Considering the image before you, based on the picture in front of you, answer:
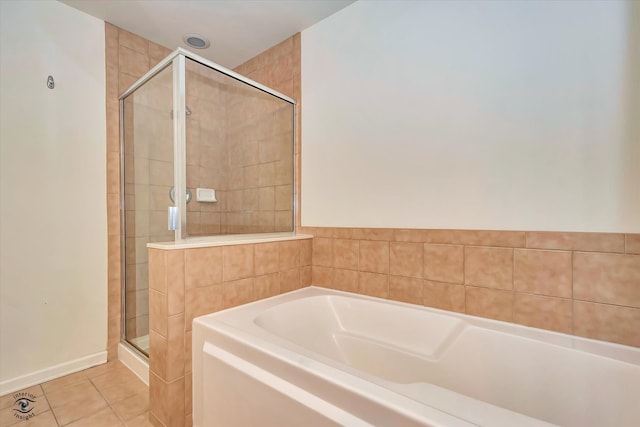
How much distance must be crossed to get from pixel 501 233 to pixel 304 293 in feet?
3.84

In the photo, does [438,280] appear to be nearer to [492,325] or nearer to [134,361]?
[492,325]

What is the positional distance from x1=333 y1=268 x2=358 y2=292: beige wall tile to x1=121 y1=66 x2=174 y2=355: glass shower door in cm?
108

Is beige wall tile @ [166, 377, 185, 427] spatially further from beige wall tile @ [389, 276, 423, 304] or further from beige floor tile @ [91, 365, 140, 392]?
beige wall tile @ [389, 276, 423, 304]

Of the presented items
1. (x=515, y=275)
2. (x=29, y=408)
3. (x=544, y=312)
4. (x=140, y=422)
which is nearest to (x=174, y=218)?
(x=140, y=422)

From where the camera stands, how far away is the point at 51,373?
180cm

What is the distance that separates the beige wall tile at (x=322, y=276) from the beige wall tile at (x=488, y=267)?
0.86 m

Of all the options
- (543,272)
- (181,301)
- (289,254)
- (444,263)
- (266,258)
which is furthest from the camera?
(289,254)

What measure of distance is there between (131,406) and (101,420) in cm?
14

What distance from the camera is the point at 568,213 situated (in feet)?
3.93

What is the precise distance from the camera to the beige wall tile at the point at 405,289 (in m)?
1.59

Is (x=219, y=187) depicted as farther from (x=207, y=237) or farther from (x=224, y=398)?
(x=224, y=398)

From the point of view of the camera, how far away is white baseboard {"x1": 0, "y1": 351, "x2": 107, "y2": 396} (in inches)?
65.0

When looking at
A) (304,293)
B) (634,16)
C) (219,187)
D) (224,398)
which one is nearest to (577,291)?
(634,16)

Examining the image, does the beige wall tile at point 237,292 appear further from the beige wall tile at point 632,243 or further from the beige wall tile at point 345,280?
the beige wall tile at point 632,243
